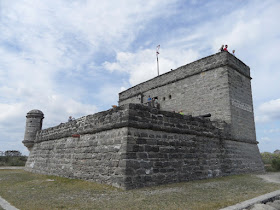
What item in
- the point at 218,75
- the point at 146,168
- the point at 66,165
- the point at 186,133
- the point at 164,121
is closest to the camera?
the point at 146,168

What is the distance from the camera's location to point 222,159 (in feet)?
31.0

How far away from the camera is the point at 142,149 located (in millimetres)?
6477

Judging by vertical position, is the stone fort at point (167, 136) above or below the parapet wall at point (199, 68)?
below

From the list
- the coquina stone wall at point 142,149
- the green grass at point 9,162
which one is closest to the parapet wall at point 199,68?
the coquina stone wall at point 142,149

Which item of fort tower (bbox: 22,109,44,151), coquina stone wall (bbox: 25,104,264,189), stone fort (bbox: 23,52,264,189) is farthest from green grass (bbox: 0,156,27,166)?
coquina stone wall (bbox: 25,104,264,189)

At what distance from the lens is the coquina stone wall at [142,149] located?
6.31 metres

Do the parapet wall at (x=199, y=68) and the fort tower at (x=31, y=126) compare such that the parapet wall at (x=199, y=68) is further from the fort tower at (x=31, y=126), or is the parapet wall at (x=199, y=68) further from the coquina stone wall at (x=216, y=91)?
the fort tower at (x=31, y=126)

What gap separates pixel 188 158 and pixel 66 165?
198 inches

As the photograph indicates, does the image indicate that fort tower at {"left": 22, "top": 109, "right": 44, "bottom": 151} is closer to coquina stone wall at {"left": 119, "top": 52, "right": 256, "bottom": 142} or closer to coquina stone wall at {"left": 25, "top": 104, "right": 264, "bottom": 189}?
coquina stone wall at {"left": 25, "top": 104, "right": 264, "bottom": 189}

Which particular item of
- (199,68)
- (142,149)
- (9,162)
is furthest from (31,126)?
(199,68)

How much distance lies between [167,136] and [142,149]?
126 cm

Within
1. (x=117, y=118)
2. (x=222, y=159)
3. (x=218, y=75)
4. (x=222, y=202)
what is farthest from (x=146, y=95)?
(x=222, y=202)

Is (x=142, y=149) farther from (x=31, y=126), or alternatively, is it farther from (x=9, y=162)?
(x=9, y=162)

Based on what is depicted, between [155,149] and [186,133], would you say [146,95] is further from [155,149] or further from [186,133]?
[155,149]
